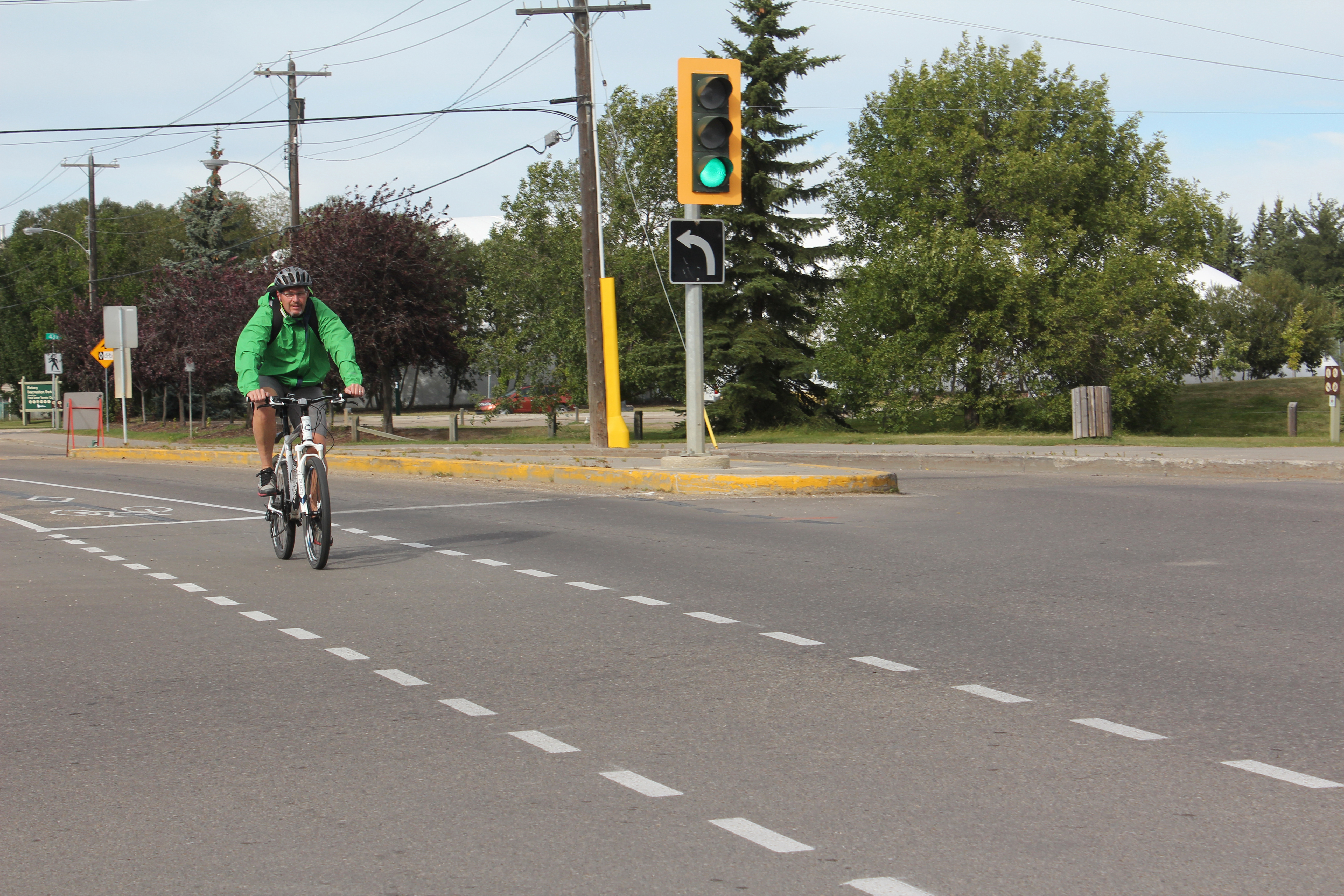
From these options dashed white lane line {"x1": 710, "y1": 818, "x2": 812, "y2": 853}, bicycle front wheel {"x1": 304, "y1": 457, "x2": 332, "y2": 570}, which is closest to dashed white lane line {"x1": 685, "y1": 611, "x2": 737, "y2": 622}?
bicycle front wheel {"x1": 304, "y1": 457, "x2": 332, "y2": 570}

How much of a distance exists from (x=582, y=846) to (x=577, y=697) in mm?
1814

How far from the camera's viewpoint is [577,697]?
5562mm

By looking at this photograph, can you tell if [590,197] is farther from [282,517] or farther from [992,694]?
[992,694]

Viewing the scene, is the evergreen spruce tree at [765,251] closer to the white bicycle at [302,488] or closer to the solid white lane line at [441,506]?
the solid white lane line at [441,506]

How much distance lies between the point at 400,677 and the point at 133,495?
12952mm

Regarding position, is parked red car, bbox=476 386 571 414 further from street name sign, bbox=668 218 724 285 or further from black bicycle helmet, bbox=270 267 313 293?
black bicycle helmet, bbox=270 267 313 293

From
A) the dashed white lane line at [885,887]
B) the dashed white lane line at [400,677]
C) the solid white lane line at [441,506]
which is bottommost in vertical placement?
the dashed white lane line at [885,887]

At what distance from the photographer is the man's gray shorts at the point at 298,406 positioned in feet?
31.8

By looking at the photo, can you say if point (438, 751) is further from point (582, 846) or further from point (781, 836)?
point (781, 836)

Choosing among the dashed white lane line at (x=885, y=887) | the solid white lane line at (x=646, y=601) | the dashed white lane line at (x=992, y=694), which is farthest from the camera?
the solid white lane line at (x=646, y=601)

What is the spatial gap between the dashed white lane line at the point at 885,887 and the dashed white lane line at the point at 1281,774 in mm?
1628

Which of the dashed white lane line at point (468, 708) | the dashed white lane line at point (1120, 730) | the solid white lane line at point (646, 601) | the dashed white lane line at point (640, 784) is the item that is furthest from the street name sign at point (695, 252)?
the dashed white lane line at point (640, 784)

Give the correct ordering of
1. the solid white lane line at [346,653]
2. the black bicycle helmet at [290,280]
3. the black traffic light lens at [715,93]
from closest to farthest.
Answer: the solid white lane line at [346,653], the black bicycle helmet at [290,280], the black traffic light lens at [715,93]

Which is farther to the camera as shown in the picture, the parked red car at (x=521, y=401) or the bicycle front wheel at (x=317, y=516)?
the parked red car at (x=521, y=401)
